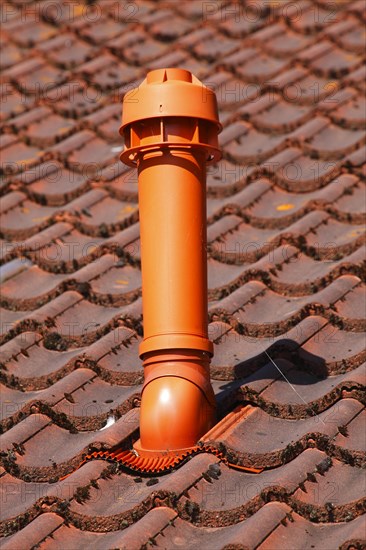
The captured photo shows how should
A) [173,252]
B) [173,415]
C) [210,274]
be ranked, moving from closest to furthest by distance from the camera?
[173,415] → [173,252] → [210,274]

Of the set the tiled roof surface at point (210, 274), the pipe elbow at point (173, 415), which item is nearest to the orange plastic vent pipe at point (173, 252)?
the pipe elbow at point (173, 415)

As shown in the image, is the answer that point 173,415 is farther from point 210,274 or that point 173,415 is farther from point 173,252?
point 210,274

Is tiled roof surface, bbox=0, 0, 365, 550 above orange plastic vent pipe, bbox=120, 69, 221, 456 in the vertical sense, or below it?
below

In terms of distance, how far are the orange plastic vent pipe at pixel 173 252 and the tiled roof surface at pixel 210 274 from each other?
6.2 inches

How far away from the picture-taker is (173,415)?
3.52 metres

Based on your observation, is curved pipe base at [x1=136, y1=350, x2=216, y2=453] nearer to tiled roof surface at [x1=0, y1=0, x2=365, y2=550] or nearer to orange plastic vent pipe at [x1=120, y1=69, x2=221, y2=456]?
orange plastic vent pipe at [x1=120, y1=69, x2=221, y2=456]

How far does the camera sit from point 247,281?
177 inches

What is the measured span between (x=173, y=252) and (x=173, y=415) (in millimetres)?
520

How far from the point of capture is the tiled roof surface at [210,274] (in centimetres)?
324

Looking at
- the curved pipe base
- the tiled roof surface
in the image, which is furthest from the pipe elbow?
the tiled roof surface

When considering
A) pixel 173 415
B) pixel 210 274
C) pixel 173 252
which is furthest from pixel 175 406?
pixel 210 274

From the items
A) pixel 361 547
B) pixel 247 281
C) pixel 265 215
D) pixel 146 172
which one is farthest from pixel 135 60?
pixel 361 547

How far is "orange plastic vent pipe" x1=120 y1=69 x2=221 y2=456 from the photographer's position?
139 inches

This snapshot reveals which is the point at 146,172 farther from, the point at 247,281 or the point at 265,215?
the point at 265,215
